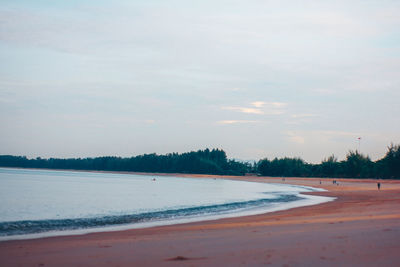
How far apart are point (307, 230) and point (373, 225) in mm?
2349

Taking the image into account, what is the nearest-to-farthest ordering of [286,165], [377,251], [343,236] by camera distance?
[377,251] → [343,236] → [286,165]

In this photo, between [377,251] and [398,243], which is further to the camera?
[398,243]

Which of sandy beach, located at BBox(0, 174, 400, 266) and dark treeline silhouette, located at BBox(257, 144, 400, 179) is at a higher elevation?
dark treeline silhouette, located at BBox(257, 144, 400, 179)

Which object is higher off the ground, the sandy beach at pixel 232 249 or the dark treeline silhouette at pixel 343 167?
the dark treeline silhouette at pixel 343 167

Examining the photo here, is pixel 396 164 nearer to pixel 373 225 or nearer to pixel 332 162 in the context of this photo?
pixel 332 162

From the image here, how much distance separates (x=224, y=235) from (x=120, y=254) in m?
3.92

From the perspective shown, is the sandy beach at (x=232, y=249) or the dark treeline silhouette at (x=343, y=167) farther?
the dark treeline silhouette at (x=343, y=167)

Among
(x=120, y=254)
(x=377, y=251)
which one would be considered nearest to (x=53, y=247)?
(x=120, y=254)

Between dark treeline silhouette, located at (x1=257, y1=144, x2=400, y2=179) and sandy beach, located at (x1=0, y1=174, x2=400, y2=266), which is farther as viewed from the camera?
dark treeline silhouette, located at (x1=257, y1=144, x2=400, y2=179)

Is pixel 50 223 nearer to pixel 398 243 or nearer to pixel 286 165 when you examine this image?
pixel 398 243

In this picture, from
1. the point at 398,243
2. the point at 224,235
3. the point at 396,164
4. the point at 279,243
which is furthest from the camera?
the point at 396,164

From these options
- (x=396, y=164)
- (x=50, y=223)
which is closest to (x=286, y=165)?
(x=396, y=164)

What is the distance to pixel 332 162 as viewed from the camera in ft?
437

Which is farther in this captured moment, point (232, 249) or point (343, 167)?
point (343, 167)
